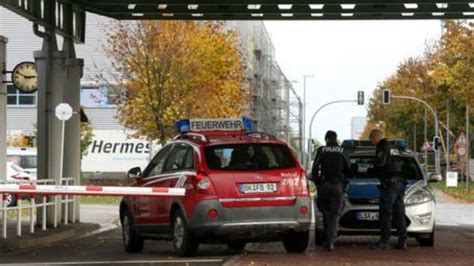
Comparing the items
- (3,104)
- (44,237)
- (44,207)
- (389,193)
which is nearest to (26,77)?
(3,104)

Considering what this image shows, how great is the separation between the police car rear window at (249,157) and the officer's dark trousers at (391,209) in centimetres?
173

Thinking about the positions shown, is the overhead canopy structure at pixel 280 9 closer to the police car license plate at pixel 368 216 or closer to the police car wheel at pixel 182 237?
the police car license plate at pixel 368 216

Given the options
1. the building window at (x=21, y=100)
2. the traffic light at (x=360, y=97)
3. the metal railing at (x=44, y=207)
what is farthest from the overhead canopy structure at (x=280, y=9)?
the building window at (x=21, y=100)

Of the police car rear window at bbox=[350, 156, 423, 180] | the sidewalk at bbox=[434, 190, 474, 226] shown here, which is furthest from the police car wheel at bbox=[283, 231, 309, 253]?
the sidewalk at bbox=[434, 190, 474, 226]

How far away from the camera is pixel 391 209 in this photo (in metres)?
12.8

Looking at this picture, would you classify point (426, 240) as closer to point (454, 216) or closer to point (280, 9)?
point (280, 9)

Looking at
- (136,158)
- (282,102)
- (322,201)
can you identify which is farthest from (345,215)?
(282,102)

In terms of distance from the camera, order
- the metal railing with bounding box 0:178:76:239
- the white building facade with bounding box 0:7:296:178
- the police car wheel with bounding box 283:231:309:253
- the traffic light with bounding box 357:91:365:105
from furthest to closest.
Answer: the white building facade with bounding box 0:7:296:178 < the traffic light with bounding box 357:91:365:105 < the metal railing with bounding box 0:178:76:239 < the police car wheel with bounding box 283:231:309:253

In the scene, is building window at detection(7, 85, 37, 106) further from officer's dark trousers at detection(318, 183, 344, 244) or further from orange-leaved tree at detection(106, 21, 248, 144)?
officer's dark trousers at detection(318, 183, 344, 244)

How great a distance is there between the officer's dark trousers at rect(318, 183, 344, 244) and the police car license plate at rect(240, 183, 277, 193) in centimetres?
119

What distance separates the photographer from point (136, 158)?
63.2 meters

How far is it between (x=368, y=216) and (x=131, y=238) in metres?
3.62

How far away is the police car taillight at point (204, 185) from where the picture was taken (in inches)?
448

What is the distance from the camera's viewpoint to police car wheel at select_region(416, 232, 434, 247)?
1385cm
